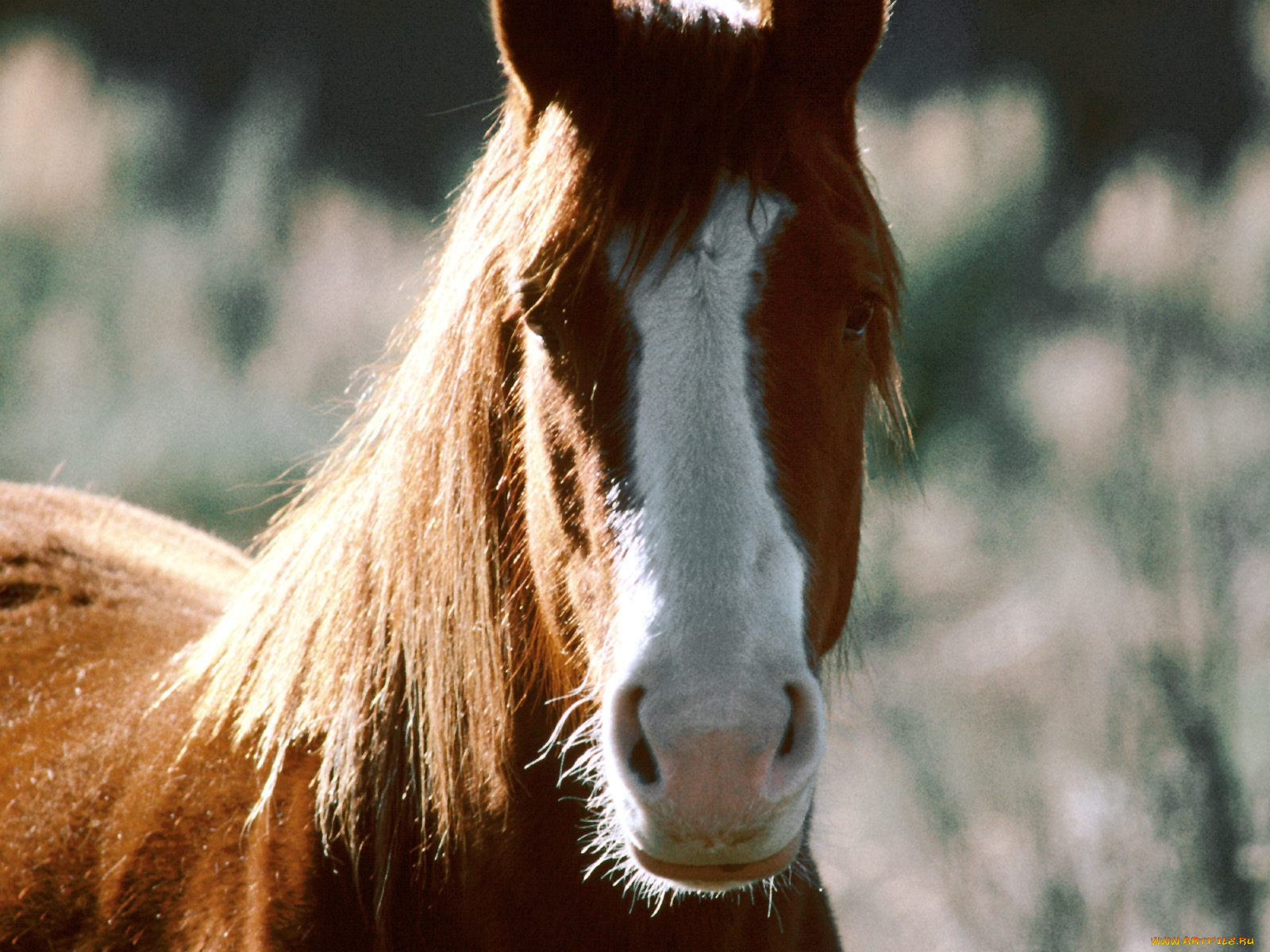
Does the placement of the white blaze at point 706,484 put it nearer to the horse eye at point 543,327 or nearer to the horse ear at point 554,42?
the horse eye at point 543,327

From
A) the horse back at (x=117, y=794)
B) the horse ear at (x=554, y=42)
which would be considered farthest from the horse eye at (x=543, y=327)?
the horse back at (x=117, y=794)

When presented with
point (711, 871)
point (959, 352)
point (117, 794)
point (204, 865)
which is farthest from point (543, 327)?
point (959, 352)

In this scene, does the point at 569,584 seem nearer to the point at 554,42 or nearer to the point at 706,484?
the point at 706,484

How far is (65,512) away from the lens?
8.93ft

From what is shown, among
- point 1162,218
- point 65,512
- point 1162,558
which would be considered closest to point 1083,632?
point 1162,558

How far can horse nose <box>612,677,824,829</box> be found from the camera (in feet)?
3.71

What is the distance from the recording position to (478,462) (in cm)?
158

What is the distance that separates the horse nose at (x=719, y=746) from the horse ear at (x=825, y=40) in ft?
2.78

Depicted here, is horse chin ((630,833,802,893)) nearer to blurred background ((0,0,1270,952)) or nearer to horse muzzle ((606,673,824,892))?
horse muzzle ((606,673,824,892))

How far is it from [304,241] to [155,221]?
115 cm

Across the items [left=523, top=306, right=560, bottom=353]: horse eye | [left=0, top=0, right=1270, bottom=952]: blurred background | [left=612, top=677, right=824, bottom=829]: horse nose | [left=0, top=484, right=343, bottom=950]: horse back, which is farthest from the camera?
[left=0, top=0, right=1270, bottom=952]: blurred background

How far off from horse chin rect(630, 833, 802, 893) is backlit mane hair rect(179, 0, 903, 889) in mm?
296

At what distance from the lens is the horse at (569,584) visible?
3.99ft

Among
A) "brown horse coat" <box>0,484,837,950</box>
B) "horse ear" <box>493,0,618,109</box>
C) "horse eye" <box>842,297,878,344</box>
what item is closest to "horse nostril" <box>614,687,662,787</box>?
"brown horse coat" <box>0,484,837,950</box>
